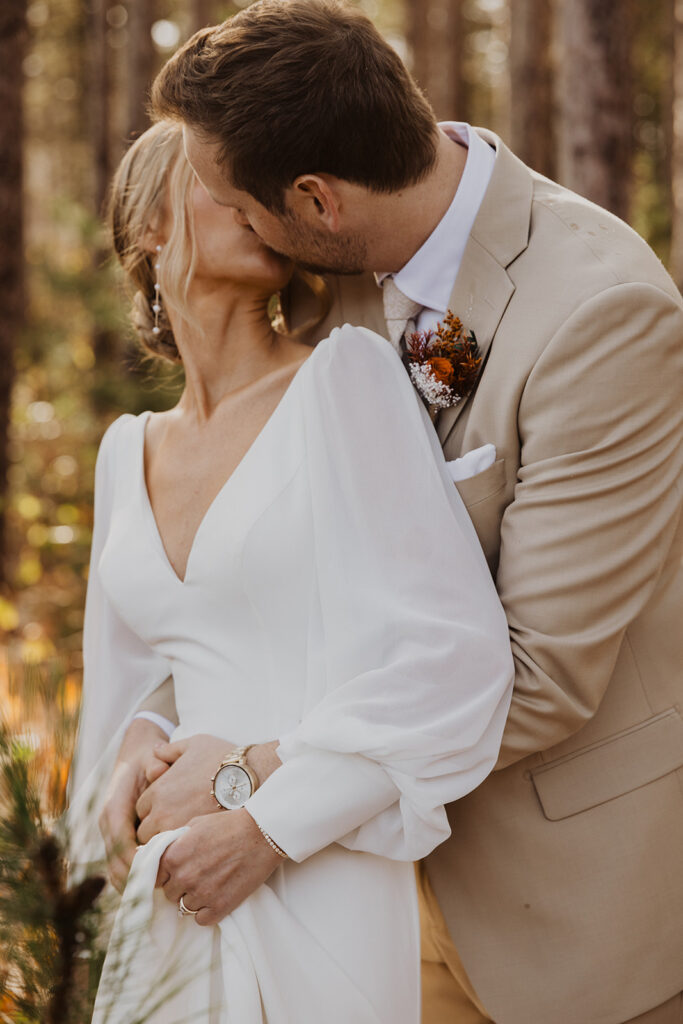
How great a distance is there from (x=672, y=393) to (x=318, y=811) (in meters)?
1.03

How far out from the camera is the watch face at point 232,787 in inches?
77.8

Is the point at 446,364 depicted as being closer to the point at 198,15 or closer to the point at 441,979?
the point at 441,979

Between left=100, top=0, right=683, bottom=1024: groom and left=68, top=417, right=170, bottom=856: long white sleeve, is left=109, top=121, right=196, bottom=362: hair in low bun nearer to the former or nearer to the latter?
left=100, top=0, right=683, bottom=1024: groom

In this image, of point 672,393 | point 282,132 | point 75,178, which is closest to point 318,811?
point 672,393

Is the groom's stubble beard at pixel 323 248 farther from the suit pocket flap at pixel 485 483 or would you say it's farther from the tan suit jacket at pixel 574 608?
the suit pocket flap at pixel 485 483

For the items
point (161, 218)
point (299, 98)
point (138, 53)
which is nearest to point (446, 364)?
point (299, 98)

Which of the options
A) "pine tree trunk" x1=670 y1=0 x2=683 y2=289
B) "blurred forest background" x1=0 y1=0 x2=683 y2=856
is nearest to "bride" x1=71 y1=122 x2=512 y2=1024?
"blurred forest background" x1=0 y1=0 x2=683 y2=856

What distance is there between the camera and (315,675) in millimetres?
2029

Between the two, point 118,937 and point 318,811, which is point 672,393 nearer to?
point 318,811

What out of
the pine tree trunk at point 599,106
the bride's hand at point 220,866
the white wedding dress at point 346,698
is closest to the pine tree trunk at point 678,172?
the pine tree trunk at point 599,106

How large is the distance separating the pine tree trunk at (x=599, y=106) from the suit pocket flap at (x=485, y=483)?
4.39 m

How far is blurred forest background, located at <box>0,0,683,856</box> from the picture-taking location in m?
5.90

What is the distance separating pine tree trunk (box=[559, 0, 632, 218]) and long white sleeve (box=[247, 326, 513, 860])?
4.47 meters

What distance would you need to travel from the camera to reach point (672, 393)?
6.46 ft
